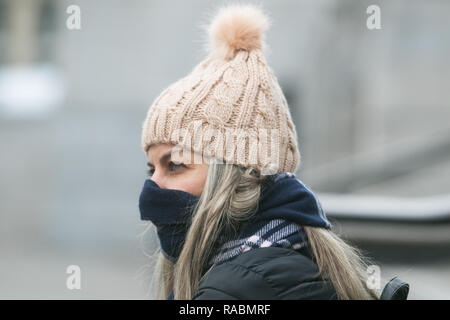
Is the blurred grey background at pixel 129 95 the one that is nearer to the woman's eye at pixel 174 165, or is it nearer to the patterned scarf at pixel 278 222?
the woman's eye at pixel 174 165

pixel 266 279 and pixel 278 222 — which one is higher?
pixel 278 222

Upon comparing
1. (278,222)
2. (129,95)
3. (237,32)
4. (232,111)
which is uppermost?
(237,32)

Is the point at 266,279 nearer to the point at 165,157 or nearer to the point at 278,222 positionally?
the point at 278,222

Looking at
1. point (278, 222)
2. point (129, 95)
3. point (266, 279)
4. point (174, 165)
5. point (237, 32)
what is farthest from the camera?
point (129, 95)

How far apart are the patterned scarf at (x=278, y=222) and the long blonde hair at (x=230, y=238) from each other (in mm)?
29

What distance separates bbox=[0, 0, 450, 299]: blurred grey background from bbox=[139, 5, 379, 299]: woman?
9958mm

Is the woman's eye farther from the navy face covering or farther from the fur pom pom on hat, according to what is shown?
the fur pom pom on hat

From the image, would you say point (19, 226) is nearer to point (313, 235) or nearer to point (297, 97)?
point (297, 97)

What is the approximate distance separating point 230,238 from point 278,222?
182mm

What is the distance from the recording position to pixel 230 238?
247cm

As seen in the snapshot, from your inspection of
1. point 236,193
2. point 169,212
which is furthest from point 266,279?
point 169,212

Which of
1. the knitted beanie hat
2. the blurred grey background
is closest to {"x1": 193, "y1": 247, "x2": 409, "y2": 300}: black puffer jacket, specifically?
the knitted beanie hat

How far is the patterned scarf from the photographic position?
2.38 m
